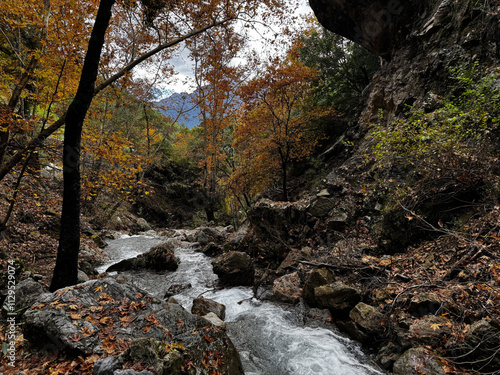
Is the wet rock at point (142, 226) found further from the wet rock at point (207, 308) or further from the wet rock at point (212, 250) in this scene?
the wet rock at point (207, 308)

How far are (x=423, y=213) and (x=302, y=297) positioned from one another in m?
4.00

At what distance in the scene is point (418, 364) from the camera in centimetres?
334

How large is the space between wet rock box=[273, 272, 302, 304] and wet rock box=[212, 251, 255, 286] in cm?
135

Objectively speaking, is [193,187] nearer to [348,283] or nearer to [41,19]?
[41,19]

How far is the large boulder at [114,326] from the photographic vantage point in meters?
3.27

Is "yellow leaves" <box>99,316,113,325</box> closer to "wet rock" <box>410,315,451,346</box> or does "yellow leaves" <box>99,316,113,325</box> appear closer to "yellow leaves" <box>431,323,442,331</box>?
"wet rock" <box>410,315,451,346</box>

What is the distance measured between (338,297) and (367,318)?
81 centimetres

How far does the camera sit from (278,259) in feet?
30.3

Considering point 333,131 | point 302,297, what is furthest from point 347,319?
point 333,131

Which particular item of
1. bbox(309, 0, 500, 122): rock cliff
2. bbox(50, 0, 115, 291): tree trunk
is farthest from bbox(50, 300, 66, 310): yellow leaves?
bbox(309, 0, 500, 122): rock cliff

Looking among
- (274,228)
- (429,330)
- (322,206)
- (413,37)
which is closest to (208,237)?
(274,228)

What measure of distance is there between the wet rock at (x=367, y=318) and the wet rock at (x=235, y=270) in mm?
4025

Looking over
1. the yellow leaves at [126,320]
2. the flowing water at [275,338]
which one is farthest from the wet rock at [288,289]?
the yellow leaves at [126,320]

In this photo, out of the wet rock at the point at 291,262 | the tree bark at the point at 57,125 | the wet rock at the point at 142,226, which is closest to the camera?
the tree bark at the point at 57,125
